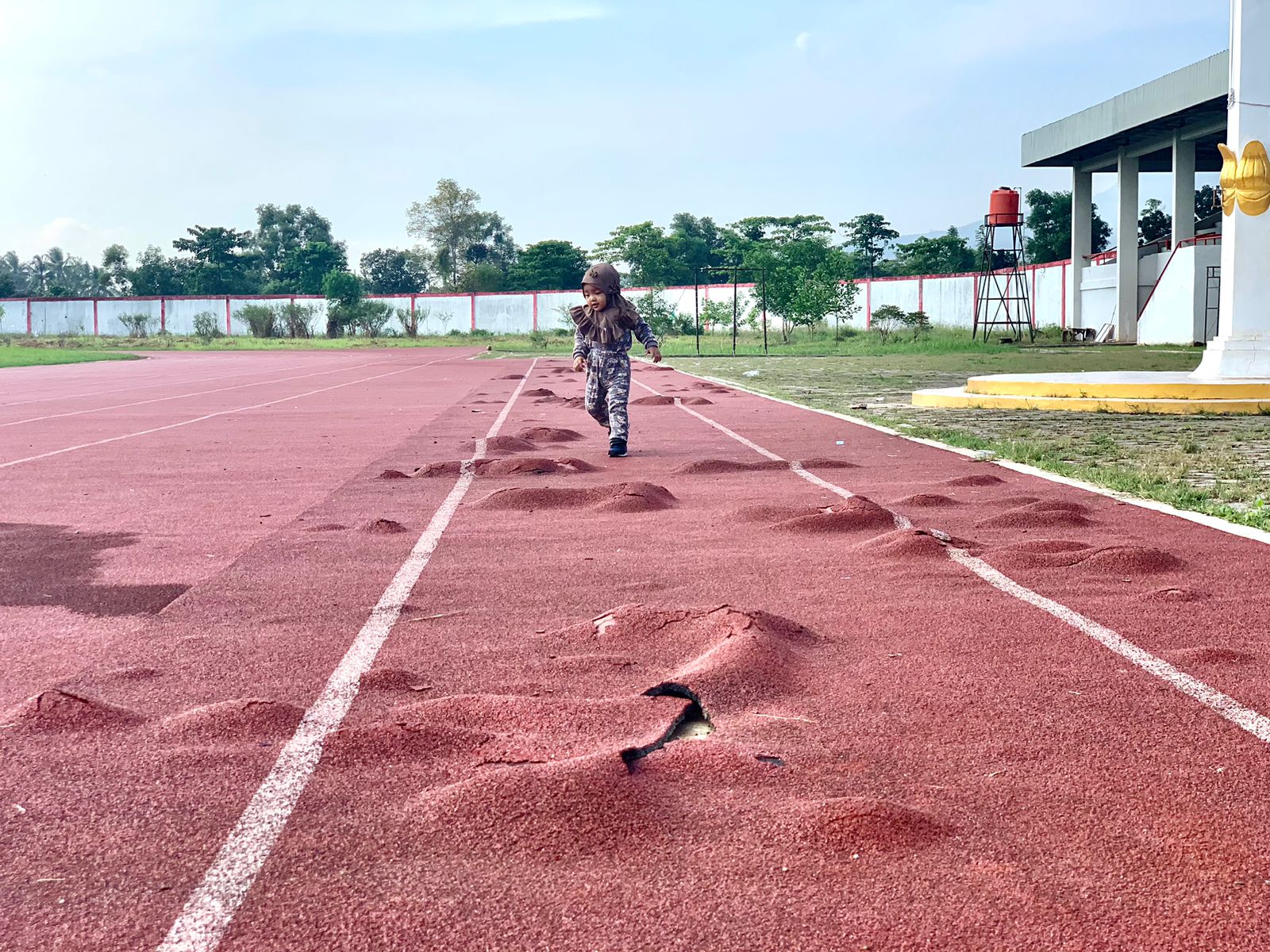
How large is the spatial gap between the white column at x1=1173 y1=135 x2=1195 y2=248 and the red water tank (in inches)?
179

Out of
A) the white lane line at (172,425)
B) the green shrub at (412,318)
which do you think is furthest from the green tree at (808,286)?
the green shrub at (412,318)

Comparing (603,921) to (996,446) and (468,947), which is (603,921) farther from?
(996,446)

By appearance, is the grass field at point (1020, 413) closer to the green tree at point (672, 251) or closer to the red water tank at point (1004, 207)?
the red water tank at point (1004, 207)

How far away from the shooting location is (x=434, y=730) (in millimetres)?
3922

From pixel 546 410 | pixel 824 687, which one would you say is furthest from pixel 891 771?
pixel 546 410

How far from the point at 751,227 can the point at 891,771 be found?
85.1 m

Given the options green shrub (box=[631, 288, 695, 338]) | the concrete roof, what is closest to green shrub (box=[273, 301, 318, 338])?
green shrub (box=[631, 288, 695, 338])

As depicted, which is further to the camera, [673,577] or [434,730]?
[673,577]

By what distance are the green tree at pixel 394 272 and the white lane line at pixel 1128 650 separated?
91025mm

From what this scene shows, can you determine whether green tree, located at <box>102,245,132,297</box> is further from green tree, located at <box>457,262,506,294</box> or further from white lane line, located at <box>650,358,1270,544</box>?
white lane line, located at <box>650,358,1270,544</box>

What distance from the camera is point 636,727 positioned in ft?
13.0

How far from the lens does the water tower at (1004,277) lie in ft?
134

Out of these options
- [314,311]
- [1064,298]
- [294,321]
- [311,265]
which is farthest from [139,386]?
[311,265]

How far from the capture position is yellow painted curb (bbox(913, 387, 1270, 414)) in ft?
49.5
